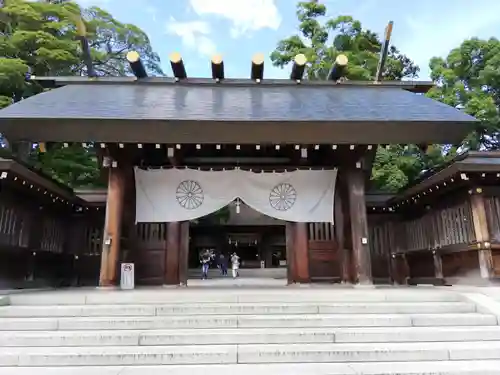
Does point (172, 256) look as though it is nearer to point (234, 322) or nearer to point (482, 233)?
point (234, 322)

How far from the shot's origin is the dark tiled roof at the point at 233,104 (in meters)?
6.52

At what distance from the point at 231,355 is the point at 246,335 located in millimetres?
376

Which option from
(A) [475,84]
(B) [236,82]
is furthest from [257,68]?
(A) [475,84]

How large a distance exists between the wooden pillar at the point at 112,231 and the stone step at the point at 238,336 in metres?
2.75

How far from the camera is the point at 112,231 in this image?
705cm

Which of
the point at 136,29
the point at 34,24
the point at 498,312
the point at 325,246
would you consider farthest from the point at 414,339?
the point at 136,29

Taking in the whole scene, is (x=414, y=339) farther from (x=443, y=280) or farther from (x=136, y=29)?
(x=136, y=29)

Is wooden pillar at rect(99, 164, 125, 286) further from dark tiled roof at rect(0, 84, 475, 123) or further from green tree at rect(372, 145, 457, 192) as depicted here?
green tree at rect(372, 145, 457, 192)

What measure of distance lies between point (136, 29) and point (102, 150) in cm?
1388

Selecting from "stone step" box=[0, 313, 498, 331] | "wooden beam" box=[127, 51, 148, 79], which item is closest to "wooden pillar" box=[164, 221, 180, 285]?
"stone step" box=[0, 313, 498, 331]

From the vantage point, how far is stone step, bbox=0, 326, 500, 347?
3980 millimetres

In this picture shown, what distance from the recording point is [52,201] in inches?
328

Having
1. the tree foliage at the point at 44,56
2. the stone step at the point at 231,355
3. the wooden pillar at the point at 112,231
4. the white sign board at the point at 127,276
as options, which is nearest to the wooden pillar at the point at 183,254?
the white sign board at the point at 127,276

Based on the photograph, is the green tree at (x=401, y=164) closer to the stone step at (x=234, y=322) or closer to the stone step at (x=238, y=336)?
the stone step at (x=234, y=322)
